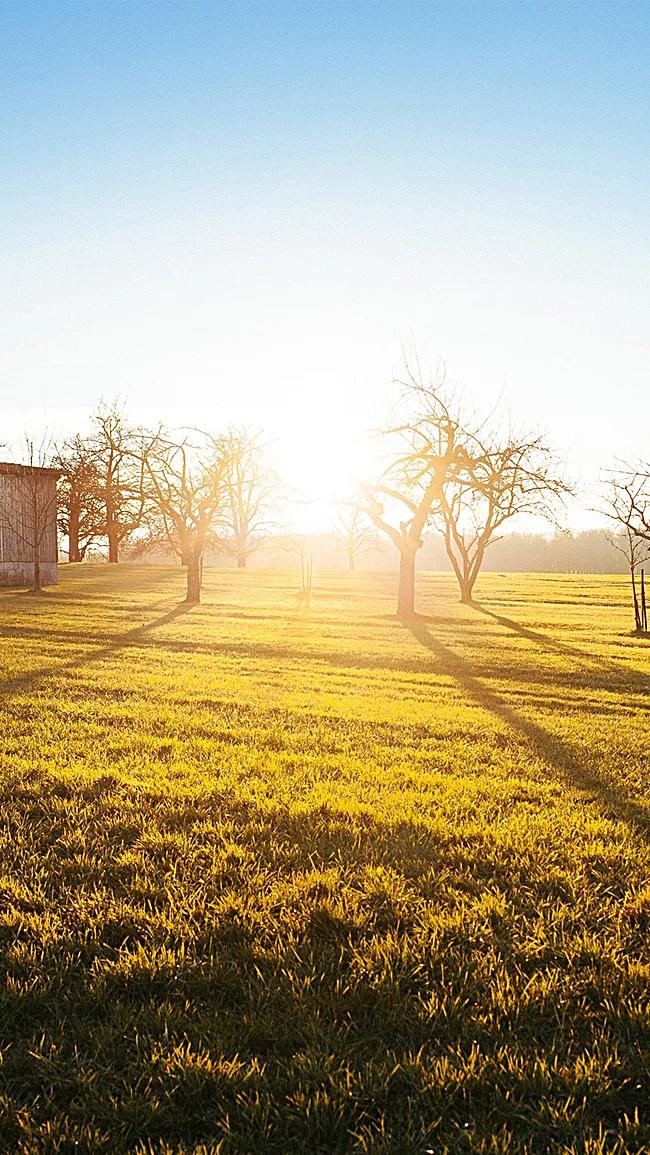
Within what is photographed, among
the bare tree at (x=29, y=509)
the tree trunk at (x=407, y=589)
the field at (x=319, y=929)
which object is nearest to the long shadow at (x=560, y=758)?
the field at (x=319, y=929)

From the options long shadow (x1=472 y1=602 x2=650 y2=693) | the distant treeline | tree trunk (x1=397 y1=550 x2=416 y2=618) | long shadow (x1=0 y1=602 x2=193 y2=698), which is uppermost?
the distant treeline

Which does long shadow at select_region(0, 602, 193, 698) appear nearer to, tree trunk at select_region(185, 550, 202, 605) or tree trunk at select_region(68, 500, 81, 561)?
tree trunk at select_region(185, 550, 202, 605)

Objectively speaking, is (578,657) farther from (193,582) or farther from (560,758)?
(193,582)

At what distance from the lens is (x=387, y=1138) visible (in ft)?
8.41

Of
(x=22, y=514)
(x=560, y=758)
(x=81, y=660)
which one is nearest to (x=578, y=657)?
(x=560, y=758)

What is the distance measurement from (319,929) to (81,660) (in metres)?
10.4

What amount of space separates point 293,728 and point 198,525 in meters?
21.0

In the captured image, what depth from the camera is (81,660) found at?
44.0 ft

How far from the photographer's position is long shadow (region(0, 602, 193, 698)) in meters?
10.7

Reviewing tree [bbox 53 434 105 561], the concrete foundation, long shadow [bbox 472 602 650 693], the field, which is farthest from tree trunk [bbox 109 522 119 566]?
the field

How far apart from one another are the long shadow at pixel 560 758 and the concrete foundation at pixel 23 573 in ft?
80.1

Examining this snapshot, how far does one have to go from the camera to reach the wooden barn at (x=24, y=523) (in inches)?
1273

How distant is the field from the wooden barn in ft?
81.5

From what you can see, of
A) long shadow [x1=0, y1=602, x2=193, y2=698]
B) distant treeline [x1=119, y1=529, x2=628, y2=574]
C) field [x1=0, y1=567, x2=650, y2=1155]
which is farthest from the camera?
distant treeline [x1=119, y1=529, x2=628, y2=574]
